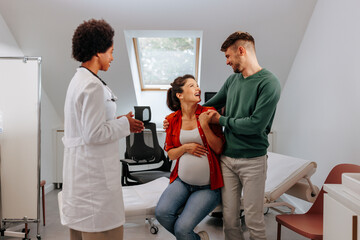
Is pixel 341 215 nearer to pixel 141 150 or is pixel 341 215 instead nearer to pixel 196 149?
pixel 196 149

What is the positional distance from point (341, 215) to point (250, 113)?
74 cm

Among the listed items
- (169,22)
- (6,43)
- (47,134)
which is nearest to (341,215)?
(169,22)

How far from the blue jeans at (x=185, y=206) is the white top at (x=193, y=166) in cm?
6

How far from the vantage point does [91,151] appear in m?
1.51

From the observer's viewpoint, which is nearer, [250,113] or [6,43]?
[250,113]

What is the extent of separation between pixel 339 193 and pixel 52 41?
11.5 feet

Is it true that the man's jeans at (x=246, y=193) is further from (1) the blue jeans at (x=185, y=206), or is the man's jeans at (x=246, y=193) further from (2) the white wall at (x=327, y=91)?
(2) the white wall at (x=327, y=91)

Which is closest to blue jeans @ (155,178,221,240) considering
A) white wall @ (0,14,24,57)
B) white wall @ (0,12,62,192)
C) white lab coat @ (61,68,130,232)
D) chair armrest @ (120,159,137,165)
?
white lab coat @ (61,68,130,232)

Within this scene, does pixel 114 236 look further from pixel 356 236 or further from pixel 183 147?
pixel 356 236

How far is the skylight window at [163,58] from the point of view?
15.0 ft

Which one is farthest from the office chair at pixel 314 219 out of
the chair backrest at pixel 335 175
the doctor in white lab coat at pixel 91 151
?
the doctor in white lab coat at pixel 91 151

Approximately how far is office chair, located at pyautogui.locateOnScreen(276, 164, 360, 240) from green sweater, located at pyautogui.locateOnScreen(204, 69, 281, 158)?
59cm

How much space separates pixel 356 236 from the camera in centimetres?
131

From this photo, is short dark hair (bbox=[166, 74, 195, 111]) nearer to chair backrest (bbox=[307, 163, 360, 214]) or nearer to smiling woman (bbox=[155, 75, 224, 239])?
smiling woman (bbox=[155, 75, 224, 239])
